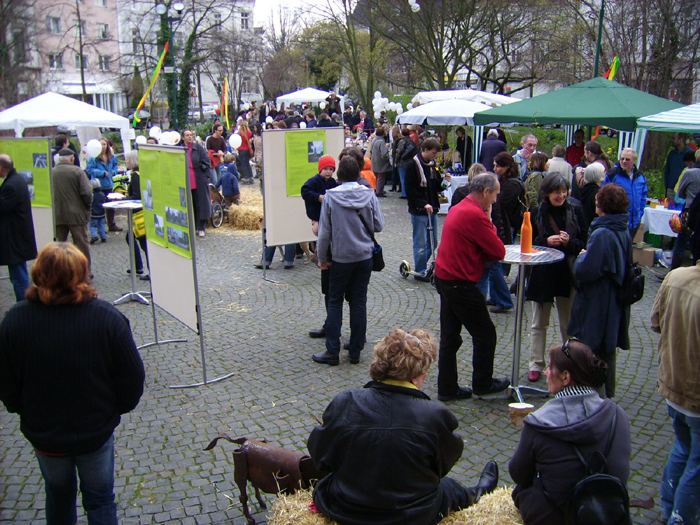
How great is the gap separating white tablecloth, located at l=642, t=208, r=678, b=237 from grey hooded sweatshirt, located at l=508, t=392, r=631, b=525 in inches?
318

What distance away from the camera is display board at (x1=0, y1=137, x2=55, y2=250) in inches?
303

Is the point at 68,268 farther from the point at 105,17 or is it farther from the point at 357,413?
the point at 105,17

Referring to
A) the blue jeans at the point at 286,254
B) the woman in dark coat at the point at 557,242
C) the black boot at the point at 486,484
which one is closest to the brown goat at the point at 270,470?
the black boot at the point at 486,484

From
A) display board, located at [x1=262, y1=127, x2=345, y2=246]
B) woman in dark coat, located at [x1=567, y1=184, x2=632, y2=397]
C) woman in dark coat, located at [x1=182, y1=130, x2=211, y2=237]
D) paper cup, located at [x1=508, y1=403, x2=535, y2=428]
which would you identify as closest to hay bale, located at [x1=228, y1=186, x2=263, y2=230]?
woman in dark coat, located at [x1=182, y1=130, x2=211, y2=237]

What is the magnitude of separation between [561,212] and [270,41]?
2129 inches

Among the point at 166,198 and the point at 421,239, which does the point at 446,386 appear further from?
the point at 421,239

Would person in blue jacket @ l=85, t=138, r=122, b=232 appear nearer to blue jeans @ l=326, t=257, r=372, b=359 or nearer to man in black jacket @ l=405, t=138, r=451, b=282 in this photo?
man in black jacket @ l=405, t=138, r=451, b=282

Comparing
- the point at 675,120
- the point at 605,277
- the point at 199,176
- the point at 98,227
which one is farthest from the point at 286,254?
the point at 605,277

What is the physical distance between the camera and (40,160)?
7.78 m

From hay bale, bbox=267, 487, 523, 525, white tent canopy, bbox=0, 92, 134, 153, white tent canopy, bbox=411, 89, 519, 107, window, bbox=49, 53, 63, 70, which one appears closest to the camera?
hay bale, bbox=267, 487, 523, 525

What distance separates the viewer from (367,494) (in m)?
2.51

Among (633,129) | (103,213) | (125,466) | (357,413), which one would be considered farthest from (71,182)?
(633,129)

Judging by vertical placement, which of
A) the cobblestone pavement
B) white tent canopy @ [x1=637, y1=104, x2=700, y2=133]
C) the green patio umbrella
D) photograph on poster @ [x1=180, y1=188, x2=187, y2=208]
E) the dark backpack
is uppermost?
the green patio umbrella

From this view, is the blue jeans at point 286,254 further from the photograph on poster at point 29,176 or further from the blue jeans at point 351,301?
the blue jeans at point 351,301
